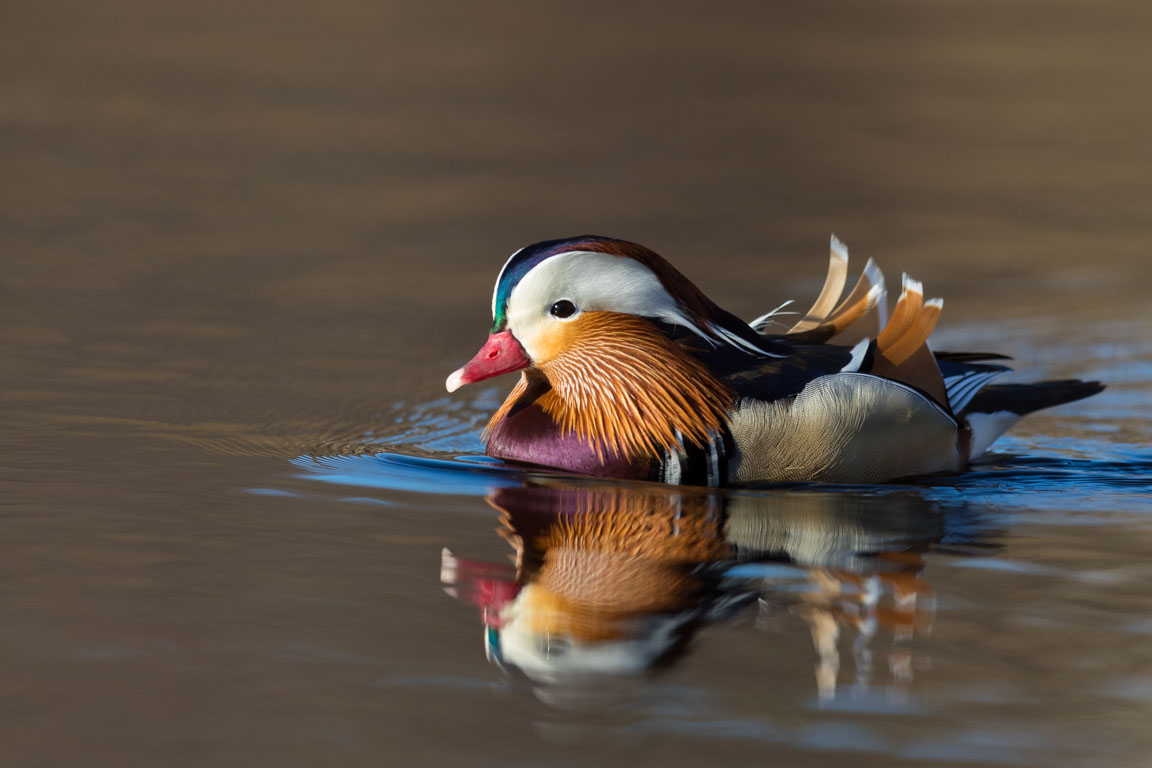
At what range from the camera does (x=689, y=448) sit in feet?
18.8

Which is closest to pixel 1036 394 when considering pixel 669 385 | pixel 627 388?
pixel 669 385

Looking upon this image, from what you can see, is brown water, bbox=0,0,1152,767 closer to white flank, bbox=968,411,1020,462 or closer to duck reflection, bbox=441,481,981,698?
duck reflection, bbox=441,481,981,698

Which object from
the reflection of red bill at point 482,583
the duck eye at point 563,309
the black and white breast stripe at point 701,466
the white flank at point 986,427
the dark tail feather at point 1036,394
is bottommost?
the reflection of red bill at point 482,583

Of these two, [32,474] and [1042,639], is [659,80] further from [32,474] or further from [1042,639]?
[1042,639]

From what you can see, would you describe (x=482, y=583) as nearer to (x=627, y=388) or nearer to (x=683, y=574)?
(x=683, y=574)

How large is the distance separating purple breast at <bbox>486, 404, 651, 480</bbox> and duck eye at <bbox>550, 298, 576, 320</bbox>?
0.40 m

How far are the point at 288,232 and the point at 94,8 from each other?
28.9ft

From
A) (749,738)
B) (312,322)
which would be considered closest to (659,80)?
(312,322)

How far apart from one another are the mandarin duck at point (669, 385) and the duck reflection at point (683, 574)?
221 mm

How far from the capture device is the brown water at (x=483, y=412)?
3527 mm

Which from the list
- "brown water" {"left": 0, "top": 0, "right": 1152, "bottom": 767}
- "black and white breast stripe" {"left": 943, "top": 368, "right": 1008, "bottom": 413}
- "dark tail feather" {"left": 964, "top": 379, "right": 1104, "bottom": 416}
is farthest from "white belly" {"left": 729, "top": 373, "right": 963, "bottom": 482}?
"dark tail feather" {"left": 964, "top": 379, "right": 1104, "bottom": 416}

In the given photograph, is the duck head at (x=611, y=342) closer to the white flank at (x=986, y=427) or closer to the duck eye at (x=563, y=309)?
the duck eye at (x=563, y=309)

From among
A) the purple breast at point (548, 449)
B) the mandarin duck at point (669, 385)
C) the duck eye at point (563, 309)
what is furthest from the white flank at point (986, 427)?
the duck eye at point (563, 309)

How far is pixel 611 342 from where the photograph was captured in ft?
19.6
